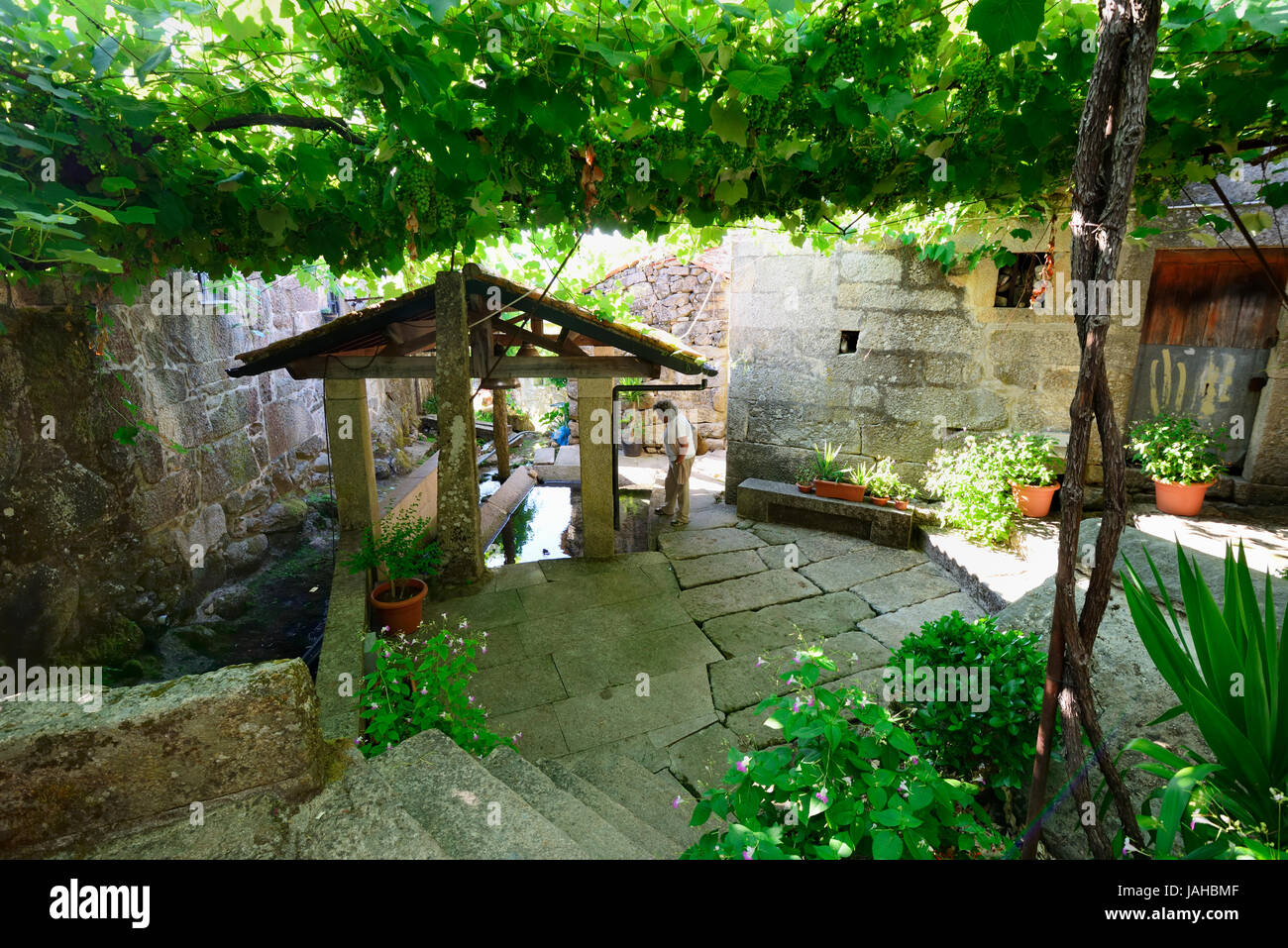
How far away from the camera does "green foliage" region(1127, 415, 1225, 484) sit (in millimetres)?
4762

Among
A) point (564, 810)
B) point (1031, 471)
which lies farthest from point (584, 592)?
point (1031, 471)

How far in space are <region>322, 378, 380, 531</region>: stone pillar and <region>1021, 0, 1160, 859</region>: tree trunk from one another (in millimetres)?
4782

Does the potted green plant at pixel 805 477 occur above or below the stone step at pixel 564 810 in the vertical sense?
above

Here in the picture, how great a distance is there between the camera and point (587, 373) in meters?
4.98

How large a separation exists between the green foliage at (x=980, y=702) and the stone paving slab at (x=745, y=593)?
1.91 metres

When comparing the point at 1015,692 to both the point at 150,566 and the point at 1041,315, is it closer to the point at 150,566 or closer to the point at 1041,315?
the point at 1041,315

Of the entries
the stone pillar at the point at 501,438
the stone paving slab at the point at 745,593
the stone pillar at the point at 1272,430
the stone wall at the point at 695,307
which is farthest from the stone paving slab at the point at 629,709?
the stone wall at the point at 695,307

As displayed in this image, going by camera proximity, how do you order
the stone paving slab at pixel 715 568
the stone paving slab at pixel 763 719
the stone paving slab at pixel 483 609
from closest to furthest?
the stone paving slab at pixel 763 719 < the stone paving slab at pixel 483 609 < the stone paving slab at pixel 715 568

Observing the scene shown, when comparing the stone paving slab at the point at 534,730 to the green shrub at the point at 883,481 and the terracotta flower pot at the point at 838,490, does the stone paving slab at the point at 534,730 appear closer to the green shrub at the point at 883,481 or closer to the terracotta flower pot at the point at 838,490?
the terracotta flower pot at the point at 838,490

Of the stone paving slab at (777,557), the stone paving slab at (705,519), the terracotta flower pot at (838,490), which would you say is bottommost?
the stone paving slab at (777,557)

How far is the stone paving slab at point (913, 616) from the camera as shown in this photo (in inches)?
163

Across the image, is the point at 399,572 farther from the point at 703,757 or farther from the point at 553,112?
the point at 553,112

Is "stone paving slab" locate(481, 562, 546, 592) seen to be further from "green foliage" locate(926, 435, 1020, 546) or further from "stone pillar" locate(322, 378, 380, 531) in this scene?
"green foliage" locate(926, 435, 1020, 546)

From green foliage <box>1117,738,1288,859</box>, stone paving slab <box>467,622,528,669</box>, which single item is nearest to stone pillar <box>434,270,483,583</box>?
stone paving slab <box>467,622,528,669</box>
